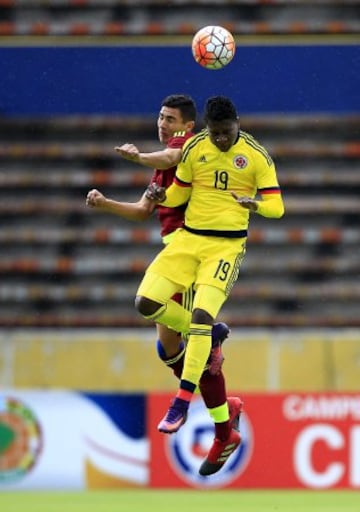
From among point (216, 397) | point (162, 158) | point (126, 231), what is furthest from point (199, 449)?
point (162, 158)

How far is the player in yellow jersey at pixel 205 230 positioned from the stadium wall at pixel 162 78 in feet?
5.05

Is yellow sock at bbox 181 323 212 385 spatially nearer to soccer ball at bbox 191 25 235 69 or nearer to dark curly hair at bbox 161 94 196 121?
dark curly hair at bbox 161 94 196 121

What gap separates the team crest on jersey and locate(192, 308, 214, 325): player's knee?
742 mm

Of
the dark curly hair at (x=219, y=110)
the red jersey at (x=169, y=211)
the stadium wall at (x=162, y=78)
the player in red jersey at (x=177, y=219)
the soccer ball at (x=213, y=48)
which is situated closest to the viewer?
the dark curly hair at (x=219, y=110)

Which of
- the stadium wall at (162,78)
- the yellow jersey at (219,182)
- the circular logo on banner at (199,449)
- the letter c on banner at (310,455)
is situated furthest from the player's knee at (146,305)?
the letter c on banner at (310,455)

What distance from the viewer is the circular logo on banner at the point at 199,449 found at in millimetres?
11102

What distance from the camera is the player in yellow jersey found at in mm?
7566

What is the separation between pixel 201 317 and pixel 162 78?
6.95 feet

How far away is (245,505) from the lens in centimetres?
1016

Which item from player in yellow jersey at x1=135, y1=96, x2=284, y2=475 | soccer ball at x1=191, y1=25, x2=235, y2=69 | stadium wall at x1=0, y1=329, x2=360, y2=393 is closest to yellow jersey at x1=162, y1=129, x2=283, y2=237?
player in yellow jersey at x1=135, y1=96, x2=284, y2=475

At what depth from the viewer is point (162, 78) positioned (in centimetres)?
916

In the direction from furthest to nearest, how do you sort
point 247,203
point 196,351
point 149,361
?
1. point 149,361
2. point 196,351
3. point 247,203

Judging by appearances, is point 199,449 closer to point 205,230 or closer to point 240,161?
point 205,230

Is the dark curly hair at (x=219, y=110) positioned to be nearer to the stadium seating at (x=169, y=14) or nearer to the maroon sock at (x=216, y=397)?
the maroon sock at (x=216, y=397)
